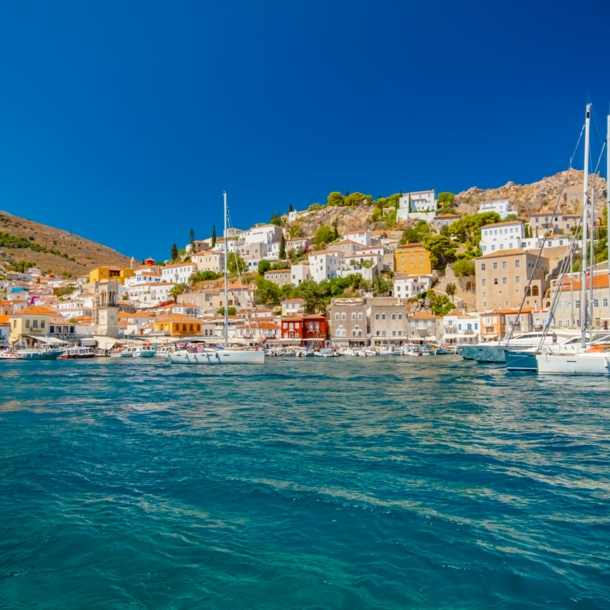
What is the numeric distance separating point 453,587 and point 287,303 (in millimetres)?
→ 65345

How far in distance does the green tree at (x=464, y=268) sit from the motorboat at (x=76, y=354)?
150 feet

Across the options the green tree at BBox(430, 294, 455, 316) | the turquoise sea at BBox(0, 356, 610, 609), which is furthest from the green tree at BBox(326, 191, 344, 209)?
the turquoise sea at BBox(0, 356, 610, 609)

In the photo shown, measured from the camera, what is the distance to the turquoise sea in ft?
15.9

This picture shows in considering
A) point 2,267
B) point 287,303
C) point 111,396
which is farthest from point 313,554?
point 2,267

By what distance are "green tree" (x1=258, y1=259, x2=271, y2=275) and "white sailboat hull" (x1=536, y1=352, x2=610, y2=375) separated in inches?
2507

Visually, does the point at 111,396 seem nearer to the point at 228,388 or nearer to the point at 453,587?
the point at 228,388

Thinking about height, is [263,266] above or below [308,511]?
above

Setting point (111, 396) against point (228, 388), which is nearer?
point (111, 396)

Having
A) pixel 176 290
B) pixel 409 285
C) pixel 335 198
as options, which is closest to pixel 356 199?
pixel 335 198

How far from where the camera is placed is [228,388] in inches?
879

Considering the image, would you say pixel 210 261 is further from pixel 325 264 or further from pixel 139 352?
pixel 139 352

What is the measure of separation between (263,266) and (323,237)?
13519mm

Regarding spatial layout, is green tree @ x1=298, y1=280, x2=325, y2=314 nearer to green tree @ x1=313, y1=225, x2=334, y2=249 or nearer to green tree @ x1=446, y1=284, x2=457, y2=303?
green tree @ x1=446, y1=284, x2=457, y2=303

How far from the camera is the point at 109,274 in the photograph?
102 metres
